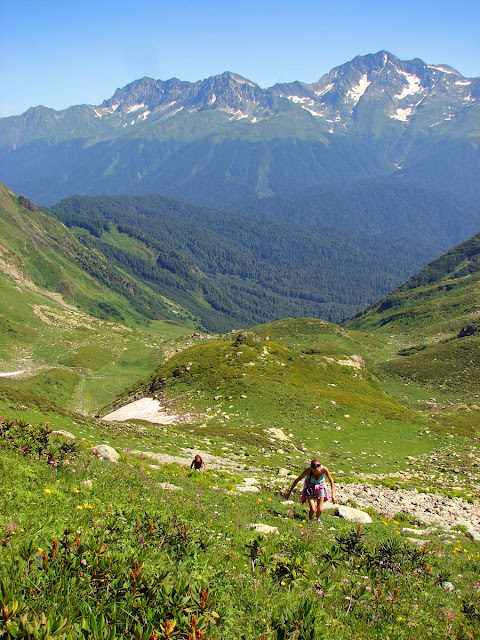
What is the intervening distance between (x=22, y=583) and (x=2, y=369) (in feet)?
317

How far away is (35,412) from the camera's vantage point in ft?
96.4

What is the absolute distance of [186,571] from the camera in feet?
28.5

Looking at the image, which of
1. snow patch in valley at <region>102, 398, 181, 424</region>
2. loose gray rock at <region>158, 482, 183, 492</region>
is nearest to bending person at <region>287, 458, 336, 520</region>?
loose gray rock at <region>158, 482, 183, 492</region>

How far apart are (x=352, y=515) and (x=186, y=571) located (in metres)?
10.2

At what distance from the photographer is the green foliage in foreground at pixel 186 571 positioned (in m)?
6.73

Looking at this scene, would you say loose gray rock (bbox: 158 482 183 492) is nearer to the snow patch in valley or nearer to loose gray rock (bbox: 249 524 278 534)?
loose gray rock (bbox: 249 524 278 534)

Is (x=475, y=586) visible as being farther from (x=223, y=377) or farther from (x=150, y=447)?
(x=223, y=377)

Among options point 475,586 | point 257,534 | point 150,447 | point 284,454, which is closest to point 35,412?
point 150,447

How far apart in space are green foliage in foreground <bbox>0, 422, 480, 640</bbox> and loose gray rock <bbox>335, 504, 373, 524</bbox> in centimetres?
194

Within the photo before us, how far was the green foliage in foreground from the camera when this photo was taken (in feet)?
22.1

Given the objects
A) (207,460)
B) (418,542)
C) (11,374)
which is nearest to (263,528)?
(418,542)

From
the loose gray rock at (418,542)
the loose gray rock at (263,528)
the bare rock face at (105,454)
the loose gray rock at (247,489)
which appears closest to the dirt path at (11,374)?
the bare rock face at (105,454)

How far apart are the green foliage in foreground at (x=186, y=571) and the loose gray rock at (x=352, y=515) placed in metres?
1.94

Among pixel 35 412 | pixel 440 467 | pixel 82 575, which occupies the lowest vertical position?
pixel 440 467
